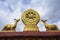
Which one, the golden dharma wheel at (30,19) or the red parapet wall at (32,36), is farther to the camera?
the golden dharma wheel at (30,19)

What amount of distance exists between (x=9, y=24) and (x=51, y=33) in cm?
155

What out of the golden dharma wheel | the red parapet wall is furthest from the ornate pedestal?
the golden dharma wheel

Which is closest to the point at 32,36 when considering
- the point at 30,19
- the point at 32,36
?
the point at 32,36

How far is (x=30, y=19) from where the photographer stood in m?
5.70

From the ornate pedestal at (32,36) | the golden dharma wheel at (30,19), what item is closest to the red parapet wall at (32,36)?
the ornate pedestal at (32,36)

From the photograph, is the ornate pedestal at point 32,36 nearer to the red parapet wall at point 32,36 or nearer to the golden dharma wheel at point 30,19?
the red parapet wall at point 32,36

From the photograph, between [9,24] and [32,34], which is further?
[9,24]

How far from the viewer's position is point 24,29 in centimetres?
543

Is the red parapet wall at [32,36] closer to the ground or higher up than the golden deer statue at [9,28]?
closer to the ground

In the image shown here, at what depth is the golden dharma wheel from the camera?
5507 mm

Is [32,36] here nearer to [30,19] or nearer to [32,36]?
[32,36]

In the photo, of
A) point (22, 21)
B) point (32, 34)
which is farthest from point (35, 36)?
point (22, 21)

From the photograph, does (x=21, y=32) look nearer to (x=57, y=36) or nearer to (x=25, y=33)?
(x=25, y=33)

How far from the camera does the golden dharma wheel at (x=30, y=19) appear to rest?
551 centimetres
